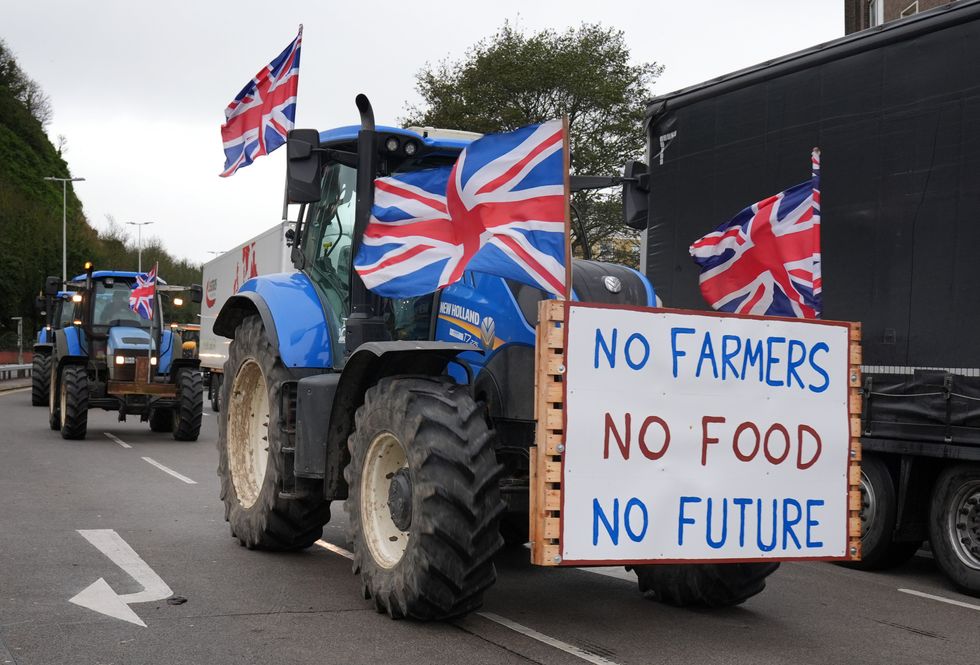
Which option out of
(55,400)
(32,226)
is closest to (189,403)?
(55,400)

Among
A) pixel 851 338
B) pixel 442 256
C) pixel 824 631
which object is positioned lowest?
pixel 824 631

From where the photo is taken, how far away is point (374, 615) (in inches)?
250

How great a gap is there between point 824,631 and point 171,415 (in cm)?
1651

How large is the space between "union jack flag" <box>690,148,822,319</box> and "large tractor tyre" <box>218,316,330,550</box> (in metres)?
3.39

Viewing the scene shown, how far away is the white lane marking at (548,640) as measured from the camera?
18.1ft

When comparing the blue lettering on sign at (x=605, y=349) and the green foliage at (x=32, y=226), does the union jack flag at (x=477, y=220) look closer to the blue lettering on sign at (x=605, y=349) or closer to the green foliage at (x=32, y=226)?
the blue lettering on sign at (x=605, y=349)

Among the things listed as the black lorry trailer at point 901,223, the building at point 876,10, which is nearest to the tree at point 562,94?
the building at point 876,10

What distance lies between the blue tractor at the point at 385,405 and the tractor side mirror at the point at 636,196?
345 mm

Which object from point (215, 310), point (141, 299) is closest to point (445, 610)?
point (141, 299)

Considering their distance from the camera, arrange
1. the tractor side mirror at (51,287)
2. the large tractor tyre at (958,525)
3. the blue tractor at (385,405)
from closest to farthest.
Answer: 1. the blue tractor at (385,405)
2. the large tractor tyre at (958,525)
3. the tractor side mirror at (51,287)

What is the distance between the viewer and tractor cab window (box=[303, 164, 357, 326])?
796 cm

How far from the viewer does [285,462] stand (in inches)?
307

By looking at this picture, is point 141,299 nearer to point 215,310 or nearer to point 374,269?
point 215,310

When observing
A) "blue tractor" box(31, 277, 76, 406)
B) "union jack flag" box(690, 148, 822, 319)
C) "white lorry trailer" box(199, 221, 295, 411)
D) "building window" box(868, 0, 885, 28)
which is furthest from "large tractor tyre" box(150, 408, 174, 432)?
"building window" box(868, 0, 885, 28)
